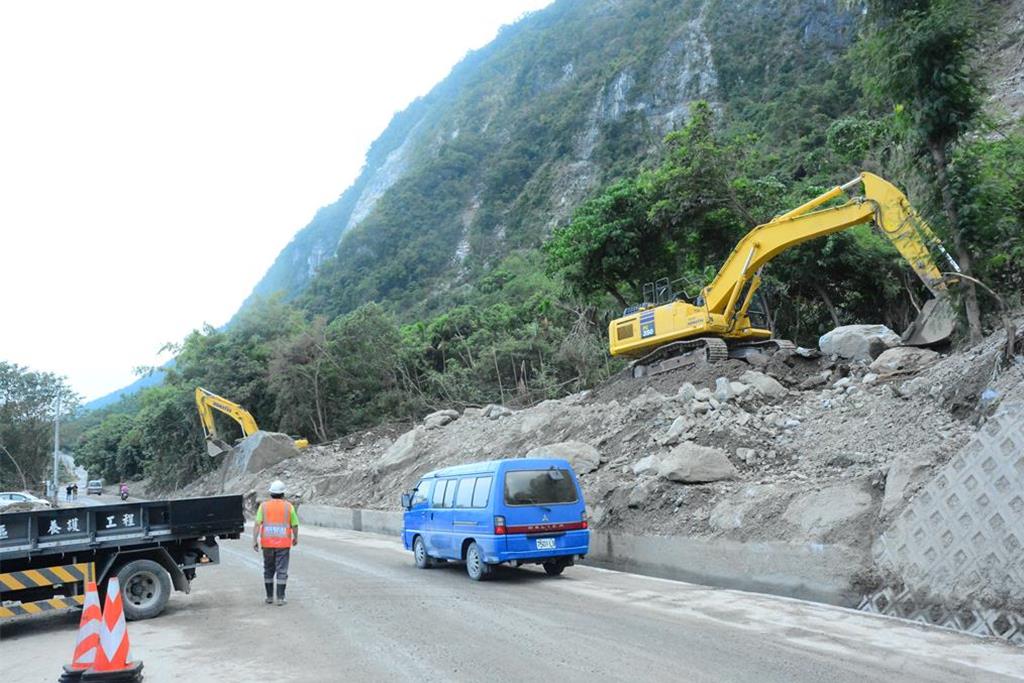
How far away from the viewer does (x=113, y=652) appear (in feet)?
22.4

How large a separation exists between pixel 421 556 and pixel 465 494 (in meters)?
2.01

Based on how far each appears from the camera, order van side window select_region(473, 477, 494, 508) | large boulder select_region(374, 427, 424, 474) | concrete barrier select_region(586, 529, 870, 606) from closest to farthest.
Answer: concrete barrier select_region(586, 529, 870, 606), van side window select_region(473, 477, 494, 508), large boulder select_region(374, 427, 424, 474)

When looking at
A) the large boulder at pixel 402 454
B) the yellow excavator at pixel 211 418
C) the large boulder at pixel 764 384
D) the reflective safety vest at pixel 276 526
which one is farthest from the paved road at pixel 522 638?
the yellow excavator at pixel 211 418

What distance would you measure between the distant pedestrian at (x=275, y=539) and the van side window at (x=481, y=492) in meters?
3.04

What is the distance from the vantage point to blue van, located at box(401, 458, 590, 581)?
482 inches

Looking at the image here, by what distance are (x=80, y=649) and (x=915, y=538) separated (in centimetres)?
865

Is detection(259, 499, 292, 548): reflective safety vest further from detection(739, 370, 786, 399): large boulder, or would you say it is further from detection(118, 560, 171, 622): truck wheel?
detection(739, 370, 786, 399): large boulder

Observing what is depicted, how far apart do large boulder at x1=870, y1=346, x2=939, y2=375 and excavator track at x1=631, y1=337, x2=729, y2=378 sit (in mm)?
4261

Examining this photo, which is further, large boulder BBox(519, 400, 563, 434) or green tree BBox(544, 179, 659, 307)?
green tree BBox(544, 179, 659, 307)

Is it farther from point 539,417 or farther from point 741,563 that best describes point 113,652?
point 539,417

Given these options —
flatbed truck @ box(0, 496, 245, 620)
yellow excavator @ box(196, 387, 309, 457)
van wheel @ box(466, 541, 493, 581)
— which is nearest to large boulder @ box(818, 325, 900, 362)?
van wheel @ box(466, 541, 493, 581)

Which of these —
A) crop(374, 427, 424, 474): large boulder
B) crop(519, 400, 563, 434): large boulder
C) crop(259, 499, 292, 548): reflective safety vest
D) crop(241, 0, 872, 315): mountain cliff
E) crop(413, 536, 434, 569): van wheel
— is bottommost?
crop(413, 536, 434, 569): van wheel

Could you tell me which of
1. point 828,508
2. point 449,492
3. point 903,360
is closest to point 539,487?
point 449,492

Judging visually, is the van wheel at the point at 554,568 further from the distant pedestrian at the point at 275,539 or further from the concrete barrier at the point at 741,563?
the distant pedestrian at the point at 275,539
